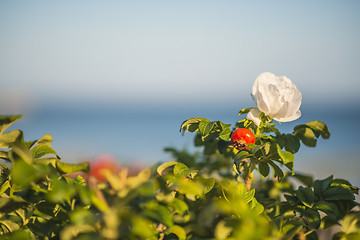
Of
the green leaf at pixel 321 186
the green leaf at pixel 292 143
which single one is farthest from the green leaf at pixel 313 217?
the green leaf at pixel 292 143

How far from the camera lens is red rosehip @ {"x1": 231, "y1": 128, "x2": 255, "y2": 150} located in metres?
1.20

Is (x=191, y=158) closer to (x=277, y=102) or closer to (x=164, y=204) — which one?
(x=277, y=102)

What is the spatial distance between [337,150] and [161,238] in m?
16.4

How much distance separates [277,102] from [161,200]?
687 millimetres

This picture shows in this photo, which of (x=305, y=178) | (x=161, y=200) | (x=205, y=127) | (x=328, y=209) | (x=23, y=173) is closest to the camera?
(x=23, y=173)

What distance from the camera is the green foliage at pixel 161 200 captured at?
679 mm

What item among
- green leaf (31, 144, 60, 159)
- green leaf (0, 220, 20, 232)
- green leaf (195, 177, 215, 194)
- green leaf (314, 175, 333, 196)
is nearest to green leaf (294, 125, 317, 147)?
green leaf (314, 175, 333, 196)

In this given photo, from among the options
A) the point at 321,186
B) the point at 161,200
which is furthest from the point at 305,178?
the point at 161,200

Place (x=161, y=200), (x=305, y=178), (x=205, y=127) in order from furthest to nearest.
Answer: (x=305, y=178) → (x=205, y=127) → (x=161, y=200)

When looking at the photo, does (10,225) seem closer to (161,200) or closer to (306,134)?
(161,200)

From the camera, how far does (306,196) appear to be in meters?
1.12

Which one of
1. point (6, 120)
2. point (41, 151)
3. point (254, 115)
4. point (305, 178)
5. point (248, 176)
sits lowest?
point (305, 178)

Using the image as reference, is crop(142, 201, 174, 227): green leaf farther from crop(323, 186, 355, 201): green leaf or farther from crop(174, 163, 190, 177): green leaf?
crop(323, 186, 355, 201): green leaf

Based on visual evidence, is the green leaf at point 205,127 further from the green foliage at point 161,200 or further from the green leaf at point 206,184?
the green leaf at point 206,184
